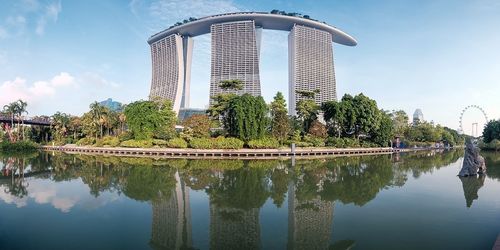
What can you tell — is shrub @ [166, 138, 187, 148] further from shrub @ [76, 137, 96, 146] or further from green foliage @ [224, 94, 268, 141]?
shrub @ [76, 137, 96, 146]

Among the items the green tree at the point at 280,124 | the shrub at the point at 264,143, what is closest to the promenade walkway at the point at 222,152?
the shrub at the point at 264,143

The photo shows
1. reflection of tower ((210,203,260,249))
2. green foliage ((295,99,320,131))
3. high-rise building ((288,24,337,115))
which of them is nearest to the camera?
reflection of tower ((210,203,260,249))

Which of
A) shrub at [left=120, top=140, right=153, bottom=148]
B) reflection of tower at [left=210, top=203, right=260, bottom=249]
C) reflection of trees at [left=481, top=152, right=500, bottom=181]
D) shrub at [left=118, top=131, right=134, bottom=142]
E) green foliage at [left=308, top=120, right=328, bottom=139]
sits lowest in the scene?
reflection of tower at [left=210, top=203, right=260, bottom=249]

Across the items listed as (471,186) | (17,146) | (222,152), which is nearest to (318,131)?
(222,152)

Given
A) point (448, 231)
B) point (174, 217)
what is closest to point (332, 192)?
point (448, 231)

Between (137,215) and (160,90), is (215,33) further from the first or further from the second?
(137,215)

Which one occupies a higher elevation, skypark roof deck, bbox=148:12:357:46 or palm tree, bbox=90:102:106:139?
skypark roof deck, bbox=148:12:357:46

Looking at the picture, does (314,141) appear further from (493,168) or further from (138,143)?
(138,143)

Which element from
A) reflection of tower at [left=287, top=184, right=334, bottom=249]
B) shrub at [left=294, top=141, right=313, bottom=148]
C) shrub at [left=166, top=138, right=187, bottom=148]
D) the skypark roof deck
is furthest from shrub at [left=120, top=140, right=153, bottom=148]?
the skypark roof deck
